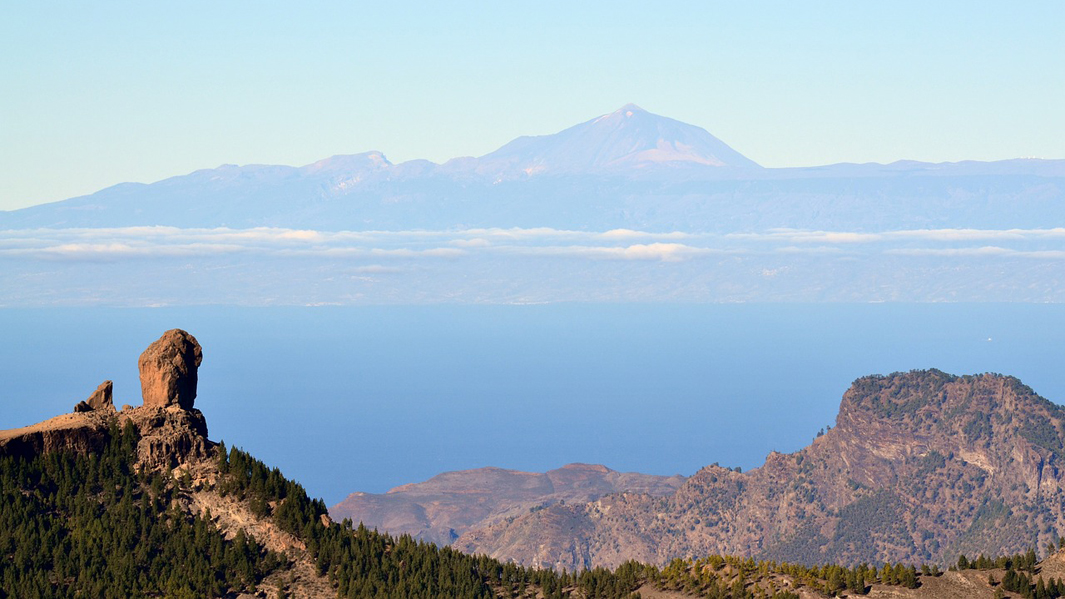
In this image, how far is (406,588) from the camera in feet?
390

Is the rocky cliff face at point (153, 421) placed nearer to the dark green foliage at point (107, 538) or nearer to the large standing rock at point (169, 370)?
the large standing rock at point (169, 370)

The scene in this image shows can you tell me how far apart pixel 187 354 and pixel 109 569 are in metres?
19.2

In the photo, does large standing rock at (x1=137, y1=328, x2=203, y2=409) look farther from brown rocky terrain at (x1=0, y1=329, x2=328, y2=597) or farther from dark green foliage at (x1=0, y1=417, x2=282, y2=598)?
dark green foliage at (x1=0, y1=417, x2=282, y2=598)

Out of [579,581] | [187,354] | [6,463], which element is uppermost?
[187,354]

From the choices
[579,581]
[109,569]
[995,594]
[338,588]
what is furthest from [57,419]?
[995,594]

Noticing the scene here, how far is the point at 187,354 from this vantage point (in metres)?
126

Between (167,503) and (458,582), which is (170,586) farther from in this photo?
(458,582)

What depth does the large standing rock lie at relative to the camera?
12425 cm

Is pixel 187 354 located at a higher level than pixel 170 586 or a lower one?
higher

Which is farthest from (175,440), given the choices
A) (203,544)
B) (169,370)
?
(203,544)

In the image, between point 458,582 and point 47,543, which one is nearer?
point 47,543

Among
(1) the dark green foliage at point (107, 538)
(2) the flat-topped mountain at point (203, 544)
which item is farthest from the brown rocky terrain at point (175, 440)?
(1) the dark green foliage at point (107, 538)

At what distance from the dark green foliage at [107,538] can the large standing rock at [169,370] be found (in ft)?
13.8

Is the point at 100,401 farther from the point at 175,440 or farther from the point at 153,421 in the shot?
the point at 175,440
